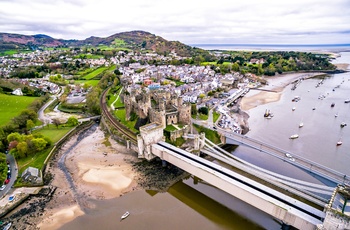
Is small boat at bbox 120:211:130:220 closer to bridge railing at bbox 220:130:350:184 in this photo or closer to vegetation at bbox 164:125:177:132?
vegetation at bbox 164:125:177:132

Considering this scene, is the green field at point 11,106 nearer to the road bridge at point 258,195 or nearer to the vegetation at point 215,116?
the road bridge at point 258,195

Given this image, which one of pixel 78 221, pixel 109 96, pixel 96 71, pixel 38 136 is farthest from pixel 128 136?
pixel 96 71

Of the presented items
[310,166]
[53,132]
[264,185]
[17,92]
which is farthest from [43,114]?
[310,166]

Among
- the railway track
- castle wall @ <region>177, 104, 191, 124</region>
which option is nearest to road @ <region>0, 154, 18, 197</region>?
the railway track

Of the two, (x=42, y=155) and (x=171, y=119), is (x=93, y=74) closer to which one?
(x=42, y=155)

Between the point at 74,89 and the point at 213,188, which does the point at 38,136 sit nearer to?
the point at 213,188

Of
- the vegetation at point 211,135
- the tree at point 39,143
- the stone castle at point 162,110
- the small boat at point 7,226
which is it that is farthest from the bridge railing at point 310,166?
the tree at point 39,143
